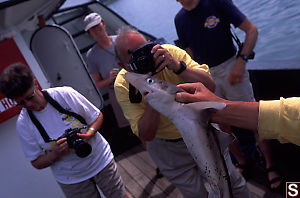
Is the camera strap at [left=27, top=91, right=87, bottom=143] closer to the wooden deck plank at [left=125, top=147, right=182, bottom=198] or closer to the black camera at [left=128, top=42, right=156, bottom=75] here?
the black camera at [left=128, top=42, right=156, bottom=75]

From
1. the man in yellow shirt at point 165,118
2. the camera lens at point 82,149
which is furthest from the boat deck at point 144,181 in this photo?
the camera lens at point 82,149

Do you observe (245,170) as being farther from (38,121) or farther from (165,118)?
(38,121)

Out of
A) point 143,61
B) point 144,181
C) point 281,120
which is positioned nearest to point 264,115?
point 281,120

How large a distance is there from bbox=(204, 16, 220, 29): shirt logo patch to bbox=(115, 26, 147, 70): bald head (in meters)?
1.06

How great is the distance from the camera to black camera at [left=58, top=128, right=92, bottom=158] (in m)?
1.81

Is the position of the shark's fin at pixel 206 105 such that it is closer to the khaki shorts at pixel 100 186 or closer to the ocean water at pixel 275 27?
the khaki shorts at pixel 100 186

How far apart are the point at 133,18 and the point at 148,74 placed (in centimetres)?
1451

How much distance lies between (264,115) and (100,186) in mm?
1627

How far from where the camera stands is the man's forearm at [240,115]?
103 cm

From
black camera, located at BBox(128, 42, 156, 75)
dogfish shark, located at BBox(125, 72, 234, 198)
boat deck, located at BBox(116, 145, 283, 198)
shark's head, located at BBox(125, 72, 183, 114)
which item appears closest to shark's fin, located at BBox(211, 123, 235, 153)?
dogfish shark, located at BBox(125, 72, 234, 198)

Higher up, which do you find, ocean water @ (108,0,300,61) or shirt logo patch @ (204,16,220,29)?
shirt logo patch @ (204,16,220,29)

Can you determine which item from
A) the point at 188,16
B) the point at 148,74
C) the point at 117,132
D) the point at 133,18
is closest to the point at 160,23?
A: the point at 133,18

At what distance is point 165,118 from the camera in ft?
5.35

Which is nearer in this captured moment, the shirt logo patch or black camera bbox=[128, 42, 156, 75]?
black camera bbox=[128, 42, 156, 75]
